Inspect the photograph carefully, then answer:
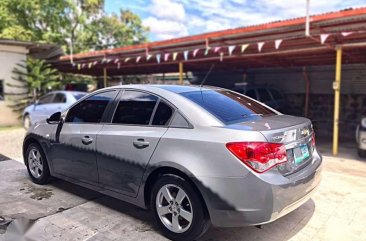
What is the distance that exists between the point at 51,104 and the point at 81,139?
741 centimetres

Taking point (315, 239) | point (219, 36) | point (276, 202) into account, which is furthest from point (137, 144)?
point (219, 36)

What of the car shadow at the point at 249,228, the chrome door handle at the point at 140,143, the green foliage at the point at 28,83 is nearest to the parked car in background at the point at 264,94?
the car shadow at the point at 249,228

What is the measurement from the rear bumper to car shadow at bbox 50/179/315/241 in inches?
20.0

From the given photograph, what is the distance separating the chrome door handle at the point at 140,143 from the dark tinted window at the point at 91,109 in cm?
82

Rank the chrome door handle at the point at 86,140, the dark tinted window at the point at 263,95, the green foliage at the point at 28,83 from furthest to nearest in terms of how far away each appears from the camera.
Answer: the green foliage at the point at 28,83 < the dark tinted window at the point at 263,95 < the chrome door handle at the point at 86,140

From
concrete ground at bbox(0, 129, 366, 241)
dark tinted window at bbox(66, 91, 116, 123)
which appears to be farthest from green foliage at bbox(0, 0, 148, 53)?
concrete ground at bbox(0, 129, 366, 241)

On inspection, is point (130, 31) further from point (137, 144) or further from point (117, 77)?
point (137, 144)

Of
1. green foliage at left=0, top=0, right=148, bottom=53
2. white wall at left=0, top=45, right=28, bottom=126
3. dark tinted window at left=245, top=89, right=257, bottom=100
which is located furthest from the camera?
green foliage at left=0, top=0, right=148, bottom=53

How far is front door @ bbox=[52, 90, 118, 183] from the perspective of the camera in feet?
13.2

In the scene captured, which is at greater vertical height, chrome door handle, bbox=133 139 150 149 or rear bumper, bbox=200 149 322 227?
chrome door handle, bbox=133 139 150 149

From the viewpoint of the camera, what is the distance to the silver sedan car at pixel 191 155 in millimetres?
2885

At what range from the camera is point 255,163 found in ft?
9.39

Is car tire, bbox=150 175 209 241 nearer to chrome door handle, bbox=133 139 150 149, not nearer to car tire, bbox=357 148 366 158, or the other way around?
chrome door handle, bbox=133 139 150 149

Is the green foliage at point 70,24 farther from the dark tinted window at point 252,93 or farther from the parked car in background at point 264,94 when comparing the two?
the dark tinted window at point 252,93
